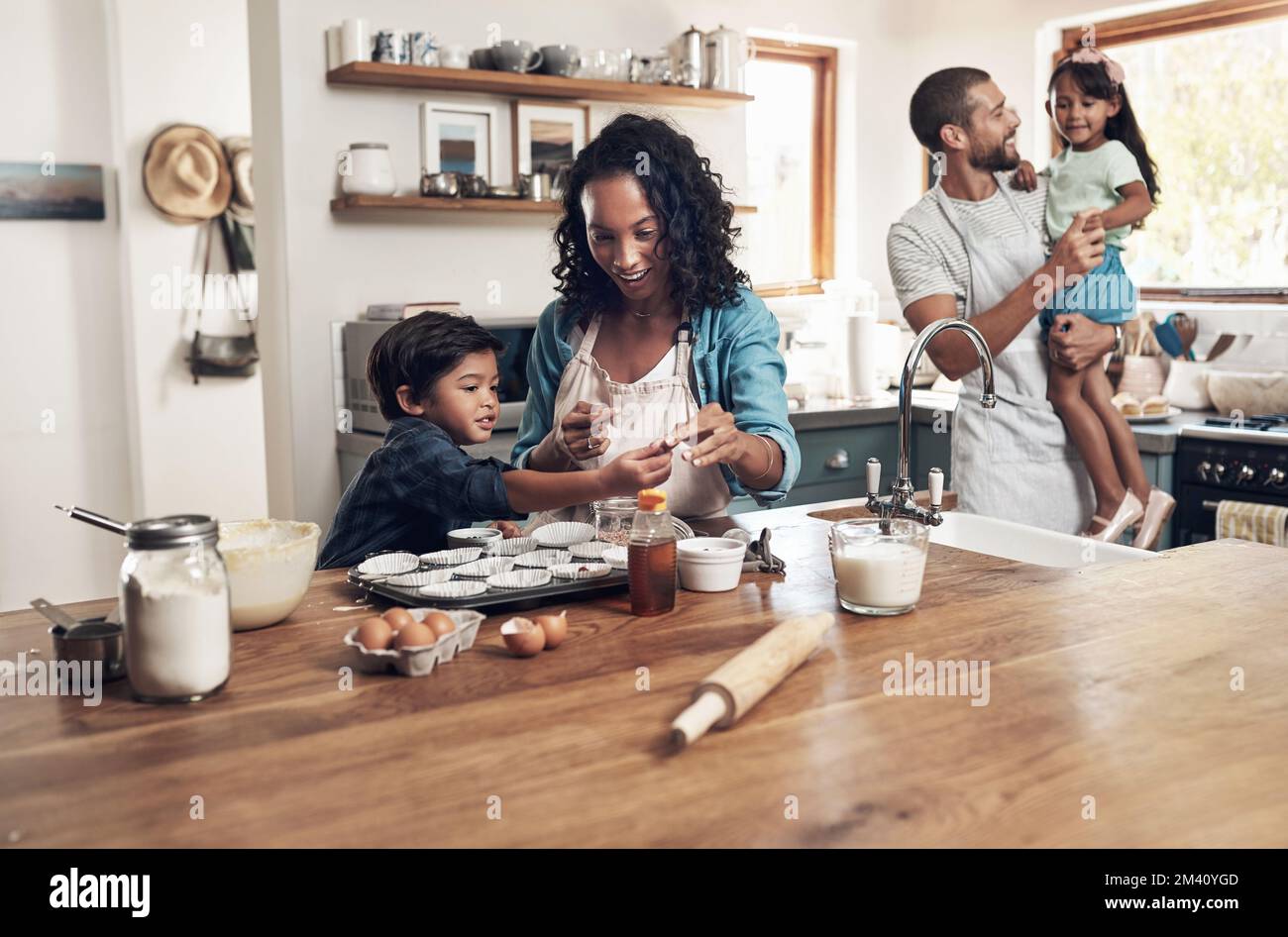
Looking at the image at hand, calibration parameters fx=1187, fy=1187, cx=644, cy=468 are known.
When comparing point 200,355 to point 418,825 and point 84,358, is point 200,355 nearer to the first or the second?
point 84,358

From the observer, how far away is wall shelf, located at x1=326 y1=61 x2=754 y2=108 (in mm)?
3596

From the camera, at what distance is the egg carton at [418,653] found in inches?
52.5

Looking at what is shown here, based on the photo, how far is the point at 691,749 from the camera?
1134mm

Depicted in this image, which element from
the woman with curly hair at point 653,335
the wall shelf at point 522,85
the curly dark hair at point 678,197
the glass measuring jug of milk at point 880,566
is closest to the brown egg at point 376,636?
the glass measuring jug of milk at point 880,566

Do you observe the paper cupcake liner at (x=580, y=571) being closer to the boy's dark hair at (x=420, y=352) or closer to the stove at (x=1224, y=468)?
the boy's dark hair at (x=420, y=352)

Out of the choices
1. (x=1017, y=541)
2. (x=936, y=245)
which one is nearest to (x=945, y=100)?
(x=936, y=245)

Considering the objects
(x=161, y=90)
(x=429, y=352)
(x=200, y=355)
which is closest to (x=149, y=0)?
(x=161, y=90)

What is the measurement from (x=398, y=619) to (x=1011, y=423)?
1930mm

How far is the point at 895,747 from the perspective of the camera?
113 cm

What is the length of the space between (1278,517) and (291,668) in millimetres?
2734

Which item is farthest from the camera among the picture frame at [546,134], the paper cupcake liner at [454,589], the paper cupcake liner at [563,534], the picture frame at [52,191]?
the picture frame at [52,191]

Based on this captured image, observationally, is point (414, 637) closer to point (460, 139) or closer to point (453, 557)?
point (453, 557)

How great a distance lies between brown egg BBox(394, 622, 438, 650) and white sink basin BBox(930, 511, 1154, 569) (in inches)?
46.5

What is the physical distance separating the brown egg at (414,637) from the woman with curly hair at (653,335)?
0.73 meters
